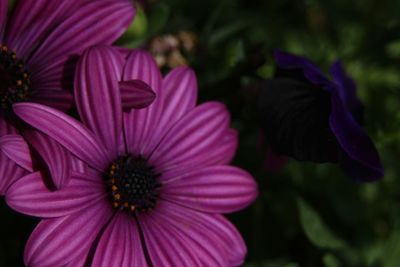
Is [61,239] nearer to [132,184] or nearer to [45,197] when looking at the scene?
[45,197]

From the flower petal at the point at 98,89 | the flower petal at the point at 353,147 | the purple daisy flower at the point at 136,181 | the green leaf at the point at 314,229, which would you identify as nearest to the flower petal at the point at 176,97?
the purple daisy flower at the point at 136,181

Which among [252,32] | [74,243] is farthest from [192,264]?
[252,32]

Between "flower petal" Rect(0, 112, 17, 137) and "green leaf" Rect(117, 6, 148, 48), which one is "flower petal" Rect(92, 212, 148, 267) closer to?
"flower petal" Rect(0, 112, 17, 137)

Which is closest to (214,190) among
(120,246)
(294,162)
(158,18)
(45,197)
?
(120,246)

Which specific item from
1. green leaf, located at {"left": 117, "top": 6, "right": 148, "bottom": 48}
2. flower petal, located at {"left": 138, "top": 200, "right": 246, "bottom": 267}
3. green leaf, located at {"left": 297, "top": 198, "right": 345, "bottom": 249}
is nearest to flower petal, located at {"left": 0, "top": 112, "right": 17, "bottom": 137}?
flower petal, located at {"left": 138, "top": 200, "right": 246, "bottom": 267}

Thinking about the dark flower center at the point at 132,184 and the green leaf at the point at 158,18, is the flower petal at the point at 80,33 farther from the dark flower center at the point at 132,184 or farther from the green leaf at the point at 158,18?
the green leaf at the point at 158,18
